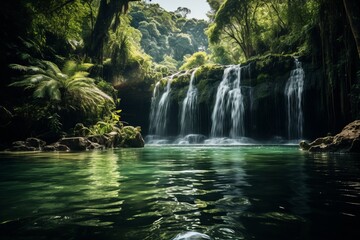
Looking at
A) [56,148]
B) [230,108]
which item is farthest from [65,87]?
[230,108]

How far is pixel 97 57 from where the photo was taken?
821 inches

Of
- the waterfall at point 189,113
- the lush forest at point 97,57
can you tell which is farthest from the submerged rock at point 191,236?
the waterfall at point 189,113

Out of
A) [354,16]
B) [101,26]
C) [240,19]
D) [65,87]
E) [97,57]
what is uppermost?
[240,19]

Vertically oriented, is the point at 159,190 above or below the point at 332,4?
below

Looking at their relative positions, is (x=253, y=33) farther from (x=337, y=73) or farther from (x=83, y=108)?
(x=83, y=108)

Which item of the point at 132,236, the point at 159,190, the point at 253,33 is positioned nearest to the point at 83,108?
the point at 159,190

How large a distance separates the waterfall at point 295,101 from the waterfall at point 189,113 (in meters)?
7.35

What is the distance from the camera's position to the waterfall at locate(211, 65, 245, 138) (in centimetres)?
2120

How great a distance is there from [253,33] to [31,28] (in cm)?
2111

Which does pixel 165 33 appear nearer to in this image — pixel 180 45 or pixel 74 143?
pixel 180 45

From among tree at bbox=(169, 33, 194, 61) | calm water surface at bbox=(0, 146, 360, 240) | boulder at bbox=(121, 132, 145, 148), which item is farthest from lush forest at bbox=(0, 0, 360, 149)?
tree at bbox=(169, 33, 194, 61)

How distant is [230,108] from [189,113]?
384cm

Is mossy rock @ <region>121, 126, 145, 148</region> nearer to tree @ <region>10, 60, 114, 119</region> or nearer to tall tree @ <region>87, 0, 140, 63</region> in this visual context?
tree @ <region>10, 60, 114, 119</region>

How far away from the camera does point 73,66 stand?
16.1 meters
